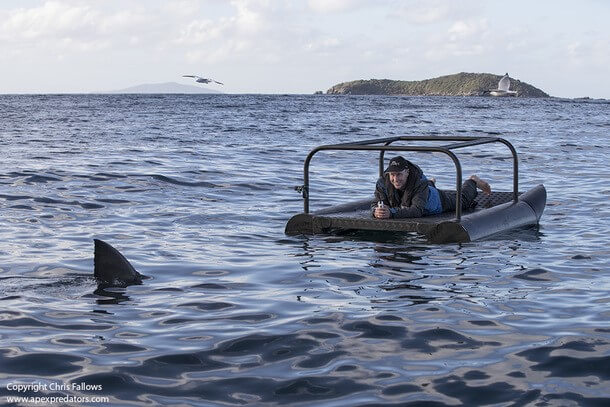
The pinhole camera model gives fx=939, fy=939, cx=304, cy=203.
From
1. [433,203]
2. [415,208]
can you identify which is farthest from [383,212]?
[433,203]

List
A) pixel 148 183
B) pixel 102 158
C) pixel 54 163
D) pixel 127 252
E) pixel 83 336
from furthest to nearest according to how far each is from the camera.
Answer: pixel 102 158 → pixel 54 163 → pixel 148 183 → pixel 127 252 → pixel 83 336

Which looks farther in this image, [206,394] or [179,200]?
[179,200]

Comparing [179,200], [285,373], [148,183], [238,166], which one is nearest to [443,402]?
[285,373]

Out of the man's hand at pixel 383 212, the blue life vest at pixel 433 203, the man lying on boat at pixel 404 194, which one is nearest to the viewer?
the man's hand at pixel 383 212

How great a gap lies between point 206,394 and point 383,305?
277 cm

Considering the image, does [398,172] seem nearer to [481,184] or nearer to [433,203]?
[433,203]

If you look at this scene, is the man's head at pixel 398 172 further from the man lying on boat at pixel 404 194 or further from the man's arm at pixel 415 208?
the man's arm at pixel 415 208

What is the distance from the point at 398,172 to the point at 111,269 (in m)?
4.41

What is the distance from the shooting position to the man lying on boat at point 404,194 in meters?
12.0

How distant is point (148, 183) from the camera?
19.1m

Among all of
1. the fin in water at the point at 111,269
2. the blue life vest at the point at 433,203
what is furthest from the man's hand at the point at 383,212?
the fin in water at the point at 111,269

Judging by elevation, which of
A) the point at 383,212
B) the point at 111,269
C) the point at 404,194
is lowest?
the point at 111,269

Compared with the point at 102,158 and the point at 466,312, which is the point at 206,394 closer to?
the point at 466,312

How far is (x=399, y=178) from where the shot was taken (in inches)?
479
